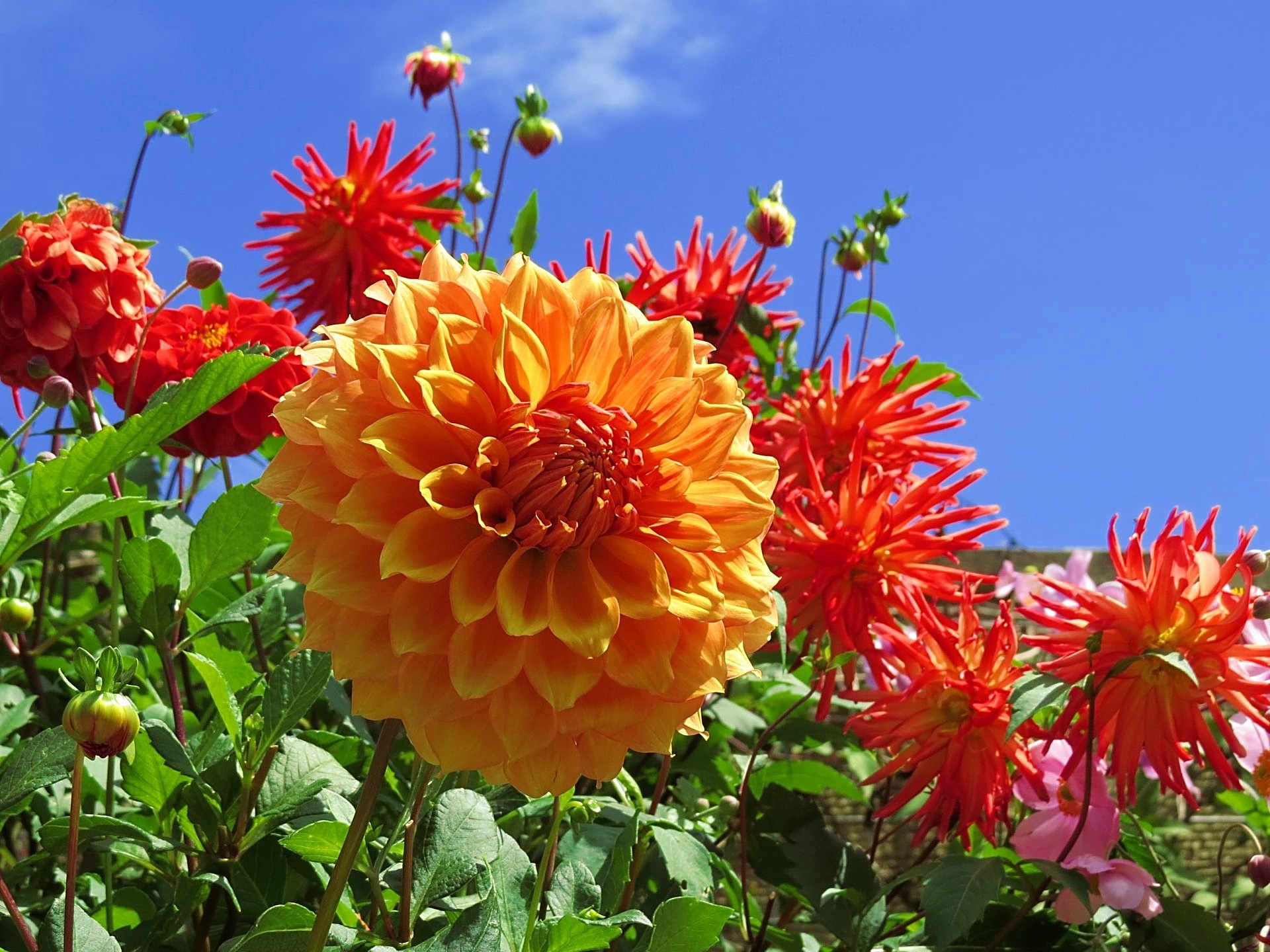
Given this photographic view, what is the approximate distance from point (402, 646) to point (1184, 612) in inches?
27.0

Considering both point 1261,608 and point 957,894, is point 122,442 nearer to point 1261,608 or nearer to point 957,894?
point 957,894

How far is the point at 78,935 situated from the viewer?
0.68 meters

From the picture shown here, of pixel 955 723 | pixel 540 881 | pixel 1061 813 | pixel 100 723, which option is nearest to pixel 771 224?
pixel 955 723

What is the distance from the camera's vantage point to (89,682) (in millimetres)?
629

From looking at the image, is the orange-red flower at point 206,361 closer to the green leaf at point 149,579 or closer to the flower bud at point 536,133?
the green leaf at point 149,579

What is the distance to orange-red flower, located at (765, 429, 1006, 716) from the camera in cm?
110

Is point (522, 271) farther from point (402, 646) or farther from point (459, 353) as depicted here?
point (402, 646)

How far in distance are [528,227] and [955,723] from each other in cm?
71

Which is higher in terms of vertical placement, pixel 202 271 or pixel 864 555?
pixel 202 271

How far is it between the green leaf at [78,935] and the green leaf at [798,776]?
0.71 meters

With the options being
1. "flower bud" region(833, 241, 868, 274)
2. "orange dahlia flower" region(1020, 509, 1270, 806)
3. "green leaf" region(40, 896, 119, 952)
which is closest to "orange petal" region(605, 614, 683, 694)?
"green leaf" region(40, 896, 119, 952)

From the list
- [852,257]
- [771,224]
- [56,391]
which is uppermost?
[852,257]

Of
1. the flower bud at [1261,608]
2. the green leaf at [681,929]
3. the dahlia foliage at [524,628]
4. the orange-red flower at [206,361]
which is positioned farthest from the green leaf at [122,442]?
the flower bud at [1261,608]

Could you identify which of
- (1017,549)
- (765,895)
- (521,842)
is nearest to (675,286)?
(521,842)
